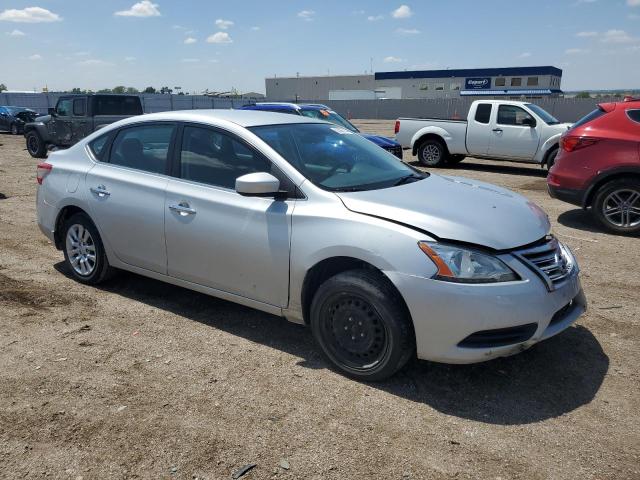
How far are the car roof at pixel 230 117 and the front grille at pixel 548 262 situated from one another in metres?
2.15

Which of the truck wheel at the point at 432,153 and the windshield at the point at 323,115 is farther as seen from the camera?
the truck wheel at the point at 432,153

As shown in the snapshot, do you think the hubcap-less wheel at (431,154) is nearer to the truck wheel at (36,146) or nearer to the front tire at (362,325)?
the truck wheel at (36,146)

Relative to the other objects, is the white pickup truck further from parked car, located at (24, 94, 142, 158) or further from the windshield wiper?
the windshield wiper

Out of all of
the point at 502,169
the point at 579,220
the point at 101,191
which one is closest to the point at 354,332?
the point at 101,191

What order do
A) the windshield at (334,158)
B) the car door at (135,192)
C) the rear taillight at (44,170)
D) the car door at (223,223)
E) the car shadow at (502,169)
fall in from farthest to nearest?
the car shadow at (502,169) < the rear taillight at (44,170) < the car door at (135,192) < the windshield at (334,158) < the car door at (223,223)

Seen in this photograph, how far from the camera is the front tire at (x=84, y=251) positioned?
16.4ft

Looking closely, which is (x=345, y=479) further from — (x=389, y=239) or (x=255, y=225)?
(x=255, y=225)

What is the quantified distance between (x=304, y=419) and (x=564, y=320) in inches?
70.2

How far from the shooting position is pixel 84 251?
17.0ft

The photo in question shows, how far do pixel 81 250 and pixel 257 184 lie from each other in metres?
2.47

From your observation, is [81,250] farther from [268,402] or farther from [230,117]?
[268,402]

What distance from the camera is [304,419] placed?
3.19m

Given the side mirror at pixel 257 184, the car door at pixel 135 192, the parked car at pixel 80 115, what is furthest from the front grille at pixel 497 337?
the parked car at pixel 80 115

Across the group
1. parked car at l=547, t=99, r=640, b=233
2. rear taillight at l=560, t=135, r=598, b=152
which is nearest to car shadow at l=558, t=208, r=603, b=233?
parked car at l=547, t=99, r=640, b=233
